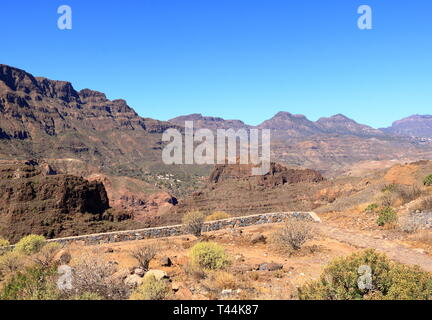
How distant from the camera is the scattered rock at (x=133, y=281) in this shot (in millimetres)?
7966

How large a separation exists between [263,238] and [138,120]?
182m

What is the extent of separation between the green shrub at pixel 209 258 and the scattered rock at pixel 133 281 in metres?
1.90

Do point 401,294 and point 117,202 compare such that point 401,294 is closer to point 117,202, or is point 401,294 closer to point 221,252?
point 221,252

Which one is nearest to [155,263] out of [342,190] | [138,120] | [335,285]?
[335,285]

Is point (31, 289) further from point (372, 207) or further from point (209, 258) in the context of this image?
point (372, 207)

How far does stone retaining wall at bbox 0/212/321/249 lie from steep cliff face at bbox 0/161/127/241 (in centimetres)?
739

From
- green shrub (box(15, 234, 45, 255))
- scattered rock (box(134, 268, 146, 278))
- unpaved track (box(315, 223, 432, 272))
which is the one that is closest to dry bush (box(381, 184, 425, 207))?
unpaved track (box(315, 223, 432, 272))

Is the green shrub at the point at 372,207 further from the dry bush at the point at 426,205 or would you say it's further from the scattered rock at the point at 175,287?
the scattered rock at the point at 175,287

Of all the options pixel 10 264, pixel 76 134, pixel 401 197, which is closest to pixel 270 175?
pixel 401 197

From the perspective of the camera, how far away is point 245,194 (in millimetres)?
64438

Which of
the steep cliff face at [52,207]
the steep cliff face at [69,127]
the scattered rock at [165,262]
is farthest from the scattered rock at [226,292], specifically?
the steep cliff face at [69,127]

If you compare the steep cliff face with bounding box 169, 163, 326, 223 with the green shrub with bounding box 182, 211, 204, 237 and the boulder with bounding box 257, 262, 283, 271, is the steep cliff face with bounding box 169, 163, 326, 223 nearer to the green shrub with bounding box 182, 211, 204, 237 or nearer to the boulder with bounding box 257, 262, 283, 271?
the green shrub with bounding box 182, 211, 204, 237

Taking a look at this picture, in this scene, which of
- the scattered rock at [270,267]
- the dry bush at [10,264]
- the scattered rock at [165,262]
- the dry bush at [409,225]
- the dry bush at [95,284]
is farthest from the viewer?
the dry bush at [409,225]

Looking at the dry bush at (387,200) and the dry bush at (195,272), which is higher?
the dry bush at (387,200)
